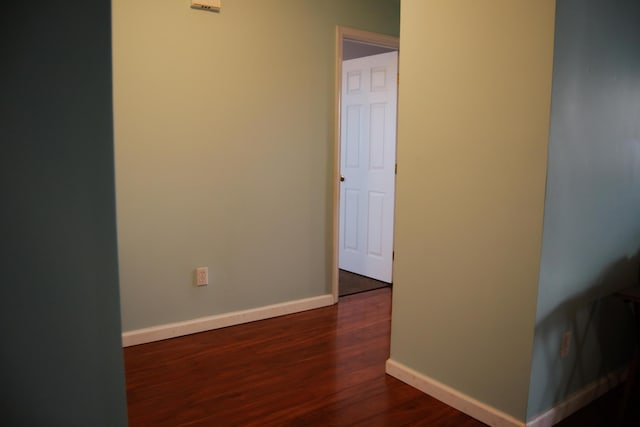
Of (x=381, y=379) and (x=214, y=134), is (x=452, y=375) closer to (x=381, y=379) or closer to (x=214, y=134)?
(x=381, y=379)

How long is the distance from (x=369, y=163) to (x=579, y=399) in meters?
2.67

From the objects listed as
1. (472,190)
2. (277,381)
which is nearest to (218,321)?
(277,381)

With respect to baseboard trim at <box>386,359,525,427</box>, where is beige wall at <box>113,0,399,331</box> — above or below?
above

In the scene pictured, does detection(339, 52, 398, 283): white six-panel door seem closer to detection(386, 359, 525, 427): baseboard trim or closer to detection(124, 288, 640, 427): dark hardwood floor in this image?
detection(124, 288, 640, 427): dark hardwood floor

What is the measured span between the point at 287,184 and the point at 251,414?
1717 mm

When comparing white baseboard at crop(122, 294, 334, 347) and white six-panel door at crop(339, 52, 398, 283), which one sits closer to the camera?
white baseboard at crop(122, 294, 334, 347)

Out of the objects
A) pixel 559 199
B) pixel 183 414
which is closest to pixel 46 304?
pixel 183 414

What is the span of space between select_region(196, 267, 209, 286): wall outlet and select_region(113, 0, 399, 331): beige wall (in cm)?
4

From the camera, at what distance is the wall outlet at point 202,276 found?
3049 mm

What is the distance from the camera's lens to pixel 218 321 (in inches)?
124

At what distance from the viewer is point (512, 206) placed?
6.23ft

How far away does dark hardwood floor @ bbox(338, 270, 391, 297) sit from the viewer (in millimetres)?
4098

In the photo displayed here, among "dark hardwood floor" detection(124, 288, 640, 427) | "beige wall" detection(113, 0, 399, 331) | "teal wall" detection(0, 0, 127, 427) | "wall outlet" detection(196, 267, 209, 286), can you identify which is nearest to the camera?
"teal wall" detection(0, 0, 127, 427)

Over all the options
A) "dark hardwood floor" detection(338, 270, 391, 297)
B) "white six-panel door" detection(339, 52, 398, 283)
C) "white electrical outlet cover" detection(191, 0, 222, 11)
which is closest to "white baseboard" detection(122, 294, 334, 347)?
"dark hardwood floor" detection(338, 270, 391, 297)
